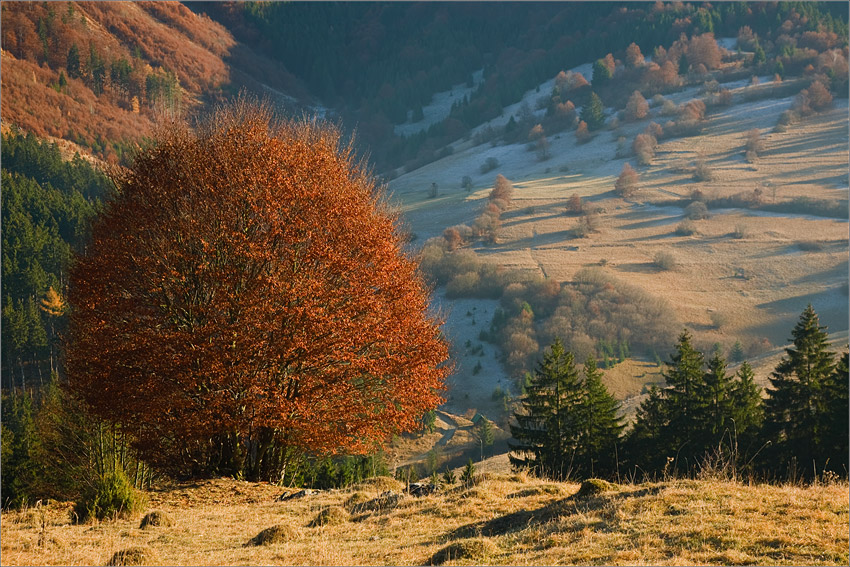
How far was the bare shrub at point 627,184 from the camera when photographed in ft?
589

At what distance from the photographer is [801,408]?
4469 centimetres

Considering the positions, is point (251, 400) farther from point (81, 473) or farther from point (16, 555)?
point (81, 473)

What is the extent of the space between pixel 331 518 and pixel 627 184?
176795 mm

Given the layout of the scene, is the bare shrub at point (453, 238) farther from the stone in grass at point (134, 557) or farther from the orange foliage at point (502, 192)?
the stone in grass at point (134, 557)

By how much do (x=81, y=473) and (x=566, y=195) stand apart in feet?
522

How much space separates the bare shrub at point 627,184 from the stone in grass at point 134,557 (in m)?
176

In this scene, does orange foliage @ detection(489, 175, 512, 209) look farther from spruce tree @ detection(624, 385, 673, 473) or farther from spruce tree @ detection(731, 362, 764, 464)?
spruce tree @ detection(731, 362, 764, 464)

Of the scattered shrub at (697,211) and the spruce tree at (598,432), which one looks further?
the scattered shrub at (697,211)

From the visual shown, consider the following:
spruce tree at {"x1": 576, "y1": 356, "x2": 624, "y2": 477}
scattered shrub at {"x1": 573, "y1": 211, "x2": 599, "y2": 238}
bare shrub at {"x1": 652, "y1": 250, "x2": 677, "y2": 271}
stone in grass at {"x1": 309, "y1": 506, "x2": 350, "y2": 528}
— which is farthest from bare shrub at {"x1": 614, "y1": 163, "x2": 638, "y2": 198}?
stone in grass at {"x1": 309, "y1": 506, "x2": 350, "y2": 528}

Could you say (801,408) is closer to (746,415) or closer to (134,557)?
(746,415)

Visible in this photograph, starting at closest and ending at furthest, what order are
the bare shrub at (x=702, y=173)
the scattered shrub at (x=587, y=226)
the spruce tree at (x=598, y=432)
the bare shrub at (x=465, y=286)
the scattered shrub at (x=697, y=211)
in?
the spruce tree at (x=598, y=432), the bare shrub at (x=465, y=286), the scattered shrub at (x=587, y=226), the scattered shrub at (x=697, y=211), the bare shrub at (x=702, y=173)

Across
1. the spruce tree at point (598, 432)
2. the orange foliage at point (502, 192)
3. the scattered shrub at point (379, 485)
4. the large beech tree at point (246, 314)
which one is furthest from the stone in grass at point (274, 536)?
the orange foliage at point (502, 192)

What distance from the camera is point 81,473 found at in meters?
35.4

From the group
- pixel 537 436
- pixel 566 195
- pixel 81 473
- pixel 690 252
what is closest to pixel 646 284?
pixel 690 252
